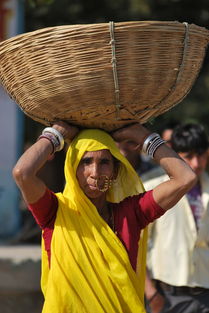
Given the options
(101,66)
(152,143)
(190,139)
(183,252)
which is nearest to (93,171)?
(152,143)

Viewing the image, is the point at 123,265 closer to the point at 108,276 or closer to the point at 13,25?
the point at 108,276

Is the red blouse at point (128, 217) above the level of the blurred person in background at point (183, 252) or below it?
above

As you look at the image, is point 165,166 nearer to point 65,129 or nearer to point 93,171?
point 93,171

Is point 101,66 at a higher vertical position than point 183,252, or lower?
higher

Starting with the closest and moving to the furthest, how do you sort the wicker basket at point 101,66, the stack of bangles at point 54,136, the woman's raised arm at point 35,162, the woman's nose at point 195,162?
1. the wicker basket at point 101,66
2. the woman's raised arm at point 35,162
3. the stack of bangles at point 54,136
4. the woman's nose at point 195,162

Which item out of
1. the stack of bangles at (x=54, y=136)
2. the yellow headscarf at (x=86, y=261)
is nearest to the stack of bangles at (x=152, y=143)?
the yellow headscarf at (x=86, y=261)

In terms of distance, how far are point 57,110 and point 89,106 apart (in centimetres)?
19

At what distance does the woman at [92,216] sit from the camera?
3.98m

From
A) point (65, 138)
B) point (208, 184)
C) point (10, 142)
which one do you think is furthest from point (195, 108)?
point (65, 138)

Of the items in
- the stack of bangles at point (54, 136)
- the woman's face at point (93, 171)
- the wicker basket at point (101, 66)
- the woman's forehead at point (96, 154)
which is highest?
the wicker basket at point (101, 66)

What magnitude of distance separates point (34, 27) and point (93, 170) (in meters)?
8.53

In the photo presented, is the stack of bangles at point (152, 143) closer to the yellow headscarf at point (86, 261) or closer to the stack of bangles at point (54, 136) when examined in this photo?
the yellow headscarf at point (86, 261)

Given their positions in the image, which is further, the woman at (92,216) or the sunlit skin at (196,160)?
the sunlit skin at (196,160)

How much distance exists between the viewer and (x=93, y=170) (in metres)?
4.06
